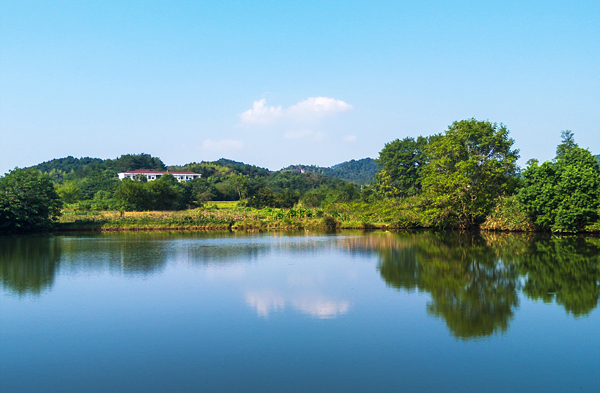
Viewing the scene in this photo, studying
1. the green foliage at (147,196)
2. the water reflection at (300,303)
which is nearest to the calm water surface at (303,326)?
the water reflection at (300,303)

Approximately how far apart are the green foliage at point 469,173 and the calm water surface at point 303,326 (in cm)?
1452

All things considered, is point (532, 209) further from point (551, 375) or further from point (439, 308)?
point (551, 375)

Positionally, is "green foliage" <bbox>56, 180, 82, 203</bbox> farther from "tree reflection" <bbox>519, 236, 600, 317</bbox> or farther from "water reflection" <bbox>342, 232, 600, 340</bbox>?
"tree reflection" <bbox>519, 236, 600, 317</bbox>

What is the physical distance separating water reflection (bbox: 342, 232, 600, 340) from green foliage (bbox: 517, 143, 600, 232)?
4.01 meters

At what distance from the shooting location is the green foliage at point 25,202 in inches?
1223

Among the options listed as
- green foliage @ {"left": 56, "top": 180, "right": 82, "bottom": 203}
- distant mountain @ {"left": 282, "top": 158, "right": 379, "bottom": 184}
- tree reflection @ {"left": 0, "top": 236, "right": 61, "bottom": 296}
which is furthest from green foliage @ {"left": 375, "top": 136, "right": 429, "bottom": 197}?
distant mountain @ {"left": 282, "top": 158, "right": 379, "bottom": 184}

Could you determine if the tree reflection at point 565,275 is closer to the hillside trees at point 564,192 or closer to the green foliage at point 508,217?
the hillside trees at point 564,192

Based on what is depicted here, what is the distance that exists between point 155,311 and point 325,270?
636cm

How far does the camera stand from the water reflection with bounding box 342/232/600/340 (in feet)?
29.5

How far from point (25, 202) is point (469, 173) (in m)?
31.4

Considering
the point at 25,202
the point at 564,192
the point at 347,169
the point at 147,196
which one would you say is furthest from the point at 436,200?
the point at 347,169

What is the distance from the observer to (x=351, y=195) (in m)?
56.5

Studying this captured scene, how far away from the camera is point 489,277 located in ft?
41.8

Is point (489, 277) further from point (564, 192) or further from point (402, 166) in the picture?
point (402, 166)
